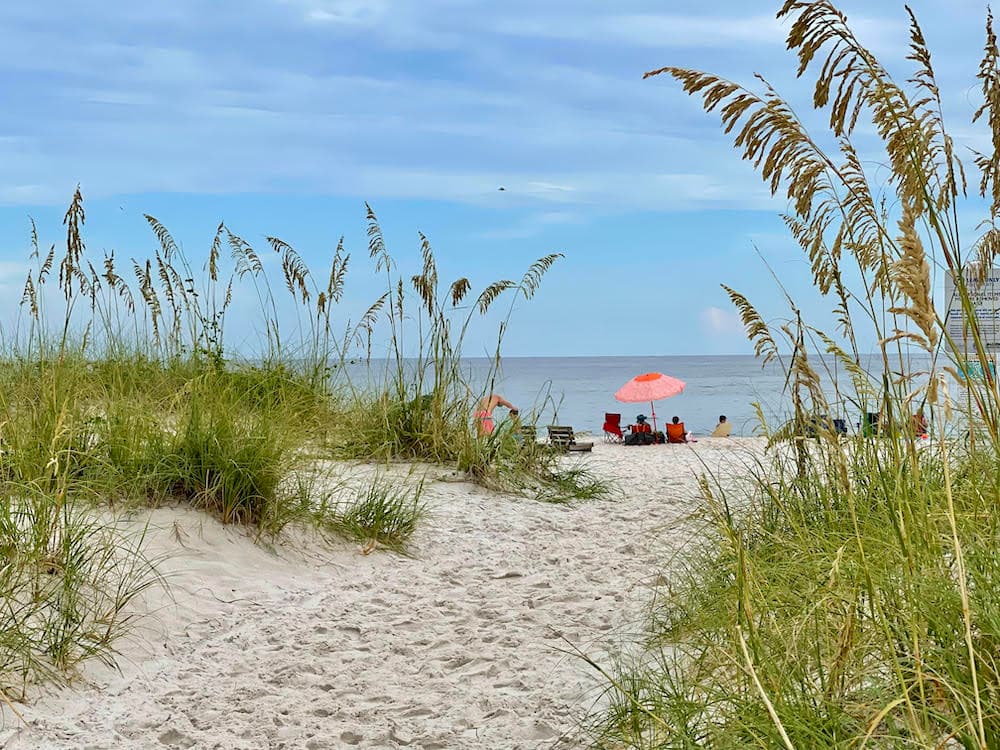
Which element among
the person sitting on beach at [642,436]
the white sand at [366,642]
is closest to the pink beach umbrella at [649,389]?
the person sitting on beach at [642,436]

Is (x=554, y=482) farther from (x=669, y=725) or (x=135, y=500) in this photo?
(x=669, y=725)

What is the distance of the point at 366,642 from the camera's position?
14.0 ft

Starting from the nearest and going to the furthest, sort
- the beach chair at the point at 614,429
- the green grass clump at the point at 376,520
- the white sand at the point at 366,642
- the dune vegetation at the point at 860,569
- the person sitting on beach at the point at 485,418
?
the dune vegetation at the point at 860,569, the white sand at the point at 366,642, the green grass clump at the point at 376,520, the person sitting on beach at the point at 485,418, the beach chair at the point at 614,429

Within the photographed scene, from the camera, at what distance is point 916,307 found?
91.3 inches

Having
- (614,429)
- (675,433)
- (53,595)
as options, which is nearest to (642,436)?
(675,433)

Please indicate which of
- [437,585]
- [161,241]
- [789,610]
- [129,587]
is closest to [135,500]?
[129,587]

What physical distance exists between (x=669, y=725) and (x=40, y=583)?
2.65 metres

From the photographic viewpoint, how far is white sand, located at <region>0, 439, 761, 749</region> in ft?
10.9

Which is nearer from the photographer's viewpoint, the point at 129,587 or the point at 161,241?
the point at 129,587

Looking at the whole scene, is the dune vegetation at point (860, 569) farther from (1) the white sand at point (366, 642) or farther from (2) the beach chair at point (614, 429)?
(2) the beach chair at point (614, 429)

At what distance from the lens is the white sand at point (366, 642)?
10.9 feet

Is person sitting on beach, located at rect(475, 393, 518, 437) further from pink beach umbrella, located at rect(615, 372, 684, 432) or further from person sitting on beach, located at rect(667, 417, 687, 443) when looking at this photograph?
person sitting on beach, located at rect(667, 417, 687, 443)

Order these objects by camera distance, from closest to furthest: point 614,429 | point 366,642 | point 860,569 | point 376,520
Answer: point 860,569, point 366,642, point 376,520, point 614,429

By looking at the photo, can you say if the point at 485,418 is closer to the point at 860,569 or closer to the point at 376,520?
the point at 376,520
